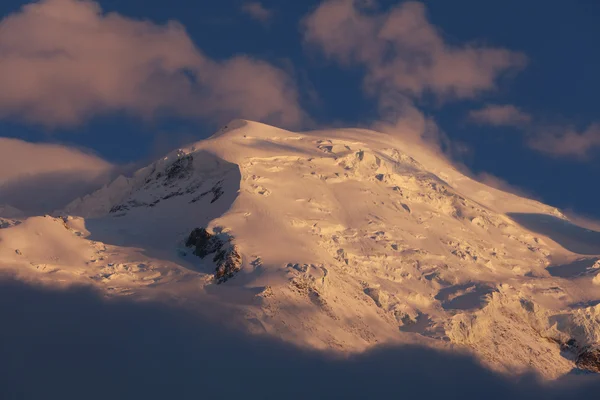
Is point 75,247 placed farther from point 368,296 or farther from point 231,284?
point 368,296

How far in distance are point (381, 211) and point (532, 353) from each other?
42.5m

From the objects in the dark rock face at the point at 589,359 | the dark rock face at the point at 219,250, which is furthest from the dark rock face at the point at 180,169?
the dark rock face at the point at 589,359

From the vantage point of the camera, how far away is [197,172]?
18862cm

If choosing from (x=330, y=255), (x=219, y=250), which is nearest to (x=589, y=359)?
(x=330, y=255)

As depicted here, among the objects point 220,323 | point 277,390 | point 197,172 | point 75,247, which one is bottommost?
point 277,390

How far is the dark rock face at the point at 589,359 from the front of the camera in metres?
147

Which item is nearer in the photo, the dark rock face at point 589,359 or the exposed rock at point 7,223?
the dark rock face at point 589,359

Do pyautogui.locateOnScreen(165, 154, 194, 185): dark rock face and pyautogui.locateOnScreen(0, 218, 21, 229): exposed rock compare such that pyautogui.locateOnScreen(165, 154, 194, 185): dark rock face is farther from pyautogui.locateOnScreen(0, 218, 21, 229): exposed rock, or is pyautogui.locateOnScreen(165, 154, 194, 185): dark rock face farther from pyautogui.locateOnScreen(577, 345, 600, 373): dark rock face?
pyautogui.locateOnScreen(577, 345, 600, 373): dark rock face

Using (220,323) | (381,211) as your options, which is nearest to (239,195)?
(381,211)

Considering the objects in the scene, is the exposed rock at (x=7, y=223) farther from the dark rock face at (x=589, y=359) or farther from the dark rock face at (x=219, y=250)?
the dark rock face at (x=589, y=359)

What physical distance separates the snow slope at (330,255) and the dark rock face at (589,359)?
5.16 feet

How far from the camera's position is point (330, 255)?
155125 mm

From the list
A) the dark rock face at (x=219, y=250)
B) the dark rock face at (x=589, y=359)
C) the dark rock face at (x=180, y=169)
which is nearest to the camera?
the dark rock face at (x=589, y=359)

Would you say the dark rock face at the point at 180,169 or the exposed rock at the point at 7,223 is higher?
the dark rock face at the point at 180,169
